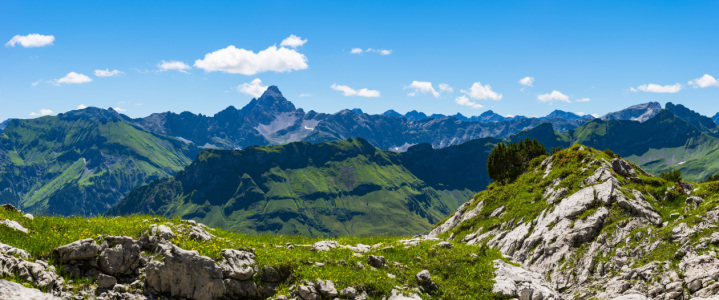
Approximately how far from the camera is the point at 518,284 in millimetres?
24625

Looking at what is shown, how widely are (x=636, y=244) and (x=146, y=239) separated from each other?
102 ft

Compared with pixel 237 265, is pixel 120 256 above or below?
above

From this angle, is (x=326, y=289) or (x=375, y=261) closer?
(x=326, y=289)

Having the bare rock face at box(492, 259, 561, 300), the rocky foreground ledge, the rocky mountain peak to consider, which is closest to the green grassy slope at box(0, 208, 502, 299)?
the rocky foreground ledge

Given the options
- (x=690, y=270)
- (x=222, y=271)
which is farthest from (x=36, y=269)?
(x=690, y=270)

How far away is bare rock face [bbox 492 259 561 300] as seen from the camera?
2334 cm

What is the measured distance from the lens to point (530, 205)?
42.1 meters

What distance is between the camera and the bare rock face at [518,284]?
23344 millimetres

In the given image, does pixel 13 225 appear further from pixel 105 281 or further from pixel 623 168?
pixel 623 168

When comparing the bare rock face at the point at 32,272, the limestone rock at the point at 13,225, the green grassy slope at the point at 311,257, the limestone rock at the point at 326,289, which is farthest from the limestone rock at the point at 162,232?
the limestone rock at the point at 326,289

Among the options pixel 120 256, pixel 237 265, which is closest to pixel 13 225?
pixel 120 256

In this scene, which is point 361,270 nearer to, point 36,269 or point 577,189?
point 36,269

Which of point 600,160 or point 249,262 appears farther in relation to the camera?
point 600,160

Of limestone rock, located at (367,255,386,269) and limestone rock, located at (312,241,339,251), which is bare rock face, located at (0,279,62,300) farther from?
limestone rock, located at (367,255,386,269)
